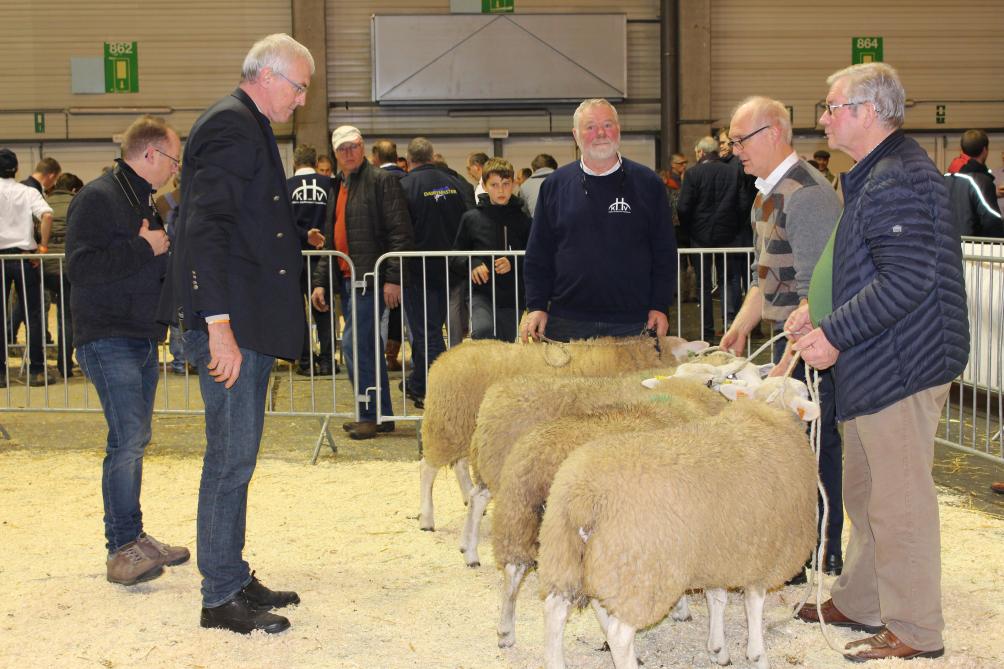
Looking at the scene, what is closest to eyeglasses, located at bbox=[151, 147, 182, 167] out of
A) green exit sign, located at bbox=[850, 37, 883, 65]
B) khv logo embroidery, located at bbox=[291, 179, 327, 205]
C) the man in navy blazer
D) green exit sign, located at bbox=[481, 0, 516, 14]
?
the man in navy blazer

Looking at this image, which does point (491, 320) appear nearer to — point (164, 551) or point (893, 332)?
point (164, 551)

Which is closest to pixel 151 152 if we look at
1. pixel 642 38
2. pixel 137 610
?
pixel 137 610

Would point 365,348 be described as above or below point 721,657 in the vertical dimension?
above

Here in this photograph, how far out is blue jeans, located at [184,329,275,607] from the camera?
12.2 ft

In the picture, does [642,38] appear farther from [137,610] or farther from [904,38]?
[137,610]

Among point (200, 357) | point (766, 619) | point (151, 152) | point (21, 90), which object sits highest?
point (21, 90)

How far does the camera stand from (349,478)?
6230 mm

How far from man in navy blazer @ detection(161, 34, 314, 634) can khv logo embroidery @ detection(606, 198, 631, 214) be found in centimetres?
173

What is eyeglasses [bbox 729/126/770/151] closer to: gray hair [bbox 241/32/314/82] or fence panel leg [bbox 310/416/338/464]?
gray hair [bbox 241/32/314/82]

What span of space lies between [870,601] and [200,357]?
262 cm

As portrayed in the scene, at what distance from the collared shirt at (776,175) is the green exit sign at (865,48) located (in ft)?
50.5

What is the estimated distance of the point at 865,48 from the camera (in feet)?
60.1

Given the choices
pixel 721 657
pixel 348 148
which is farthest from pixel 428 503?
pixel 348 148

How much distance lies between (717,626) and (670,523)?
84 cm
